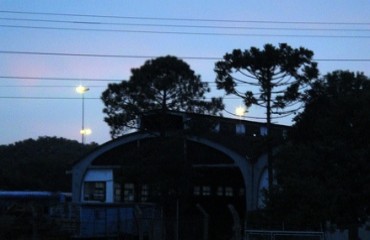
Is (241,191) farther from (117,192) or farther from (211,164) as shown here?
(117,192)

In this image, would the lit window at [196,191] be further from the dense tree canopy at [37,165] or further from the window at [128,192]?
the dense tree canopy at [37,165]

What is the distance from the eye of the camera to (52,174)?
9075 cm

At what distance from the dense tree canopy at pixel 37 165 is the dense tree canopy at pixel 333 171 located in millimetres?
43857

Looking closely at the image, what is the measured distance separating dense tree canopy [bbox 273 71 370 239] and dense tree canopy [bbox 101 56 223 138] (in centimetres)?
1187

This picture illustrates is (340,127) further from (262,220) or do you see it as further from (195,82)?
(195,82)

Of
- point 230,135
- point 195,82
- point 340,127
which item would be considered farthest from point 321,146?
point 230,135

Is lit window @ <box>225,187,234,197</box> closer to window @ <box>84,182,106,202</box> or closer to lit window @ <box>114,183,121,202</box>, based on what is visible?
lit window @ <box>114,183,121,202</box>

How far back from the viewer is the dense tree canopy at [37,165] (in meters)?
84.6

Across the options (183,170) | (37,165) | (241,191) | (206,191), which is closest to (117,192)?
(206,191)

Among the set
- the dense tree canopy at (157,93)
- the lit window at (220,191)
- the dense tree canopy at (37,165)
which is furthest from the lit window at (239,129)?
the dense tree canopy at (37,165)

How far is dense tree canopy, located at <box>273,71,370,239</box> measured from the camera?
2562 centimetres

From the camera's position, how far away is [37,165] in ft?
298

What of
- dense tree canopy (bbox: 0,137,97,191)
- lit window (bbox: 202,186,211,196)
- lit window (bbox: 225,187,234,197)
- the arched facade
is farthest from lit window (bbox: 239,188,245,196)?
dense tree canopy (bbox: 0,137,97,191)

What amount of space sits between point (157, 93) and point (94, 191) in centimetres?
1669
